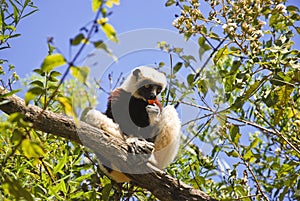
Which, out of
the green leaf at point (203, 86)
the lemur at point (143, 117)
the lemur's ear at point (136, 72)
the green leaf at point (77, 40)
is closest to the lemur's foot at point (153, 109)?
the lemur at point (143, 117)

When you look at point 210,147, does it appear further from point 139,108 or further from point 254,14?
point 254,14

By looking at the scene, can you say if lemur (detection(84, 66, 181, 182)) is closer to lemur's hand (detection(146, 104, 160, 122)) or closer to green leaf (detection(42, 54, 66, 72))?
lemur's hand (detection(146, 104, 160, 122))

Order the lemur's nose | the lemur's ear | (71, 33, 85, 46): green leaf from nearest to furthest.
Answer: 1. (71, 33, 85, 46): green leaf
2. the lemur's nose
3. the lemur's ear

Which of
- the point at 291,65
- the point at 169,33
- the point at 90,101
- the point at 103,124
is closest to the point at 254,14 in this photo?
the point at 291,65

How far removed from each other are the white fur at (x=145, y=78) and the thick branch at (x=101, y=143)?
0.91 meters

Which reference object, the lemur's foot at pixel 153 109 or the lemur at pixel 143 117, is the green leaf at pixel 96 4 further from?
the lemur's foot at pixel 153 109

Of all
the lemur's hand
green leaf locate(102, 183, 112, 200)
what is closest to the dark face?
the lemur's hand

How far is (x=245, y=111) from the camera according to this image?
389 centimetres

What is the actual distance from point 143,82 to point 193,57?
1165 mm

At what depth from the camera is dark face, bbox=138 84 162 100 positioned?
13.5 feet

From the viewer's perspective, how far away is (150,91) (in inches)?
165

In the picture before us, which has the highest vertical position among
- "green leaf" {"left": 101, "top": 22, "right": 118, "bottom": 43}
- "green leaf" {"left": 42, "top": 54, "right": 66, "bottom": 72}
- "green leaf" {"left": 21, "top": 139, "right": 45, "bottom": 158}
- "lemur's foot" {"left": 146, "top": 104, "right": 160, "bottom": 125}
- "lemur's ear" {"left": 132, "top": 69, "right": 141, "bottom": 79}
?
"lemur's ear" {"left": 132, "top": 69, "right": 141, "bottom": 79}

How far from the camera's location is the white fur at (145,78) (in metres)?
3.93

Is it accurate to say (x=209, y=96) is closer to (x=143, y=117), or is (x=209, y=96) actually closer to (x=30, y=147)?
(x=143, y=117)
